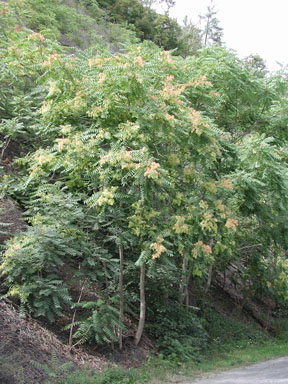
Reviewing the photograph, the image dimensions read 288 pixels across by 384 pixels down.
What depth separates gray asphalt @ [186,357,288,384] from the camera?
19.4 ft

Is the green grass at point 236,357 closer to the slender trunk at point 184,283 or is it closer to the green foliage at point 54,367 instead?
the slender trunk at point 184,283

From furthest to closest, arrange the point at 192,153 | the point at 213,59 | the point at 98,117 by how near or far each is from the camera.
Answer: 1. the point at 213,59
2. the point at 192,153
3. the point at 98,117

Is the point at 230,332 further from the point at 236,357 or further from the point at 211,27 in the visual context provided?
the point at 211,27

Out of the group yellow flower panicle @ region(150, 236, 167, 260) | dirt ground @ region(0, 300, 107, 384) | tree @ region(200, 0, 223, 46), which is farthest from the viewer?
tree @ region(200, 0, 223, 46)

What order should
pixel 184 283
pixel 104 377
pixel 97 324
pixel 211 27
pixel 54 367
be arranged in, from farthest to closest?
1. pixel 211 27
2. pixel 184 283
3. pixel 97 324
4. pixel 104 377
5. pixel 54 367

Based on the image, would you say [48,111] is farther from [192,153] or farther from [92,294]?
[92,294]

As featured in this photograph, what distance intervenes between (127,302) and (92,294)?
29.5 inches

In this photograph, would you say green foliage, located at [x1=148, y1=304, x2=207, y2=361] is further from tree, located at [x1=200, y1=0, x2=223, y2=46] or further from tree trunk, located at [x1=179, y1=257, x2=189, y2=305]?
tree, located at [x1=200, y1=0, x2=223, y2=46]

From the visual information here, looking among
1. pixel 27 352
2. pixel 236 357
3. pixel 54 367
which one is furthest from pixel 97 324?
pixel 236 357

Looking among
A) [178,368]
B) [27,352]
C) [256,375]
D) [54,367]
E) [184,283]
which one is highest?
[184,283]

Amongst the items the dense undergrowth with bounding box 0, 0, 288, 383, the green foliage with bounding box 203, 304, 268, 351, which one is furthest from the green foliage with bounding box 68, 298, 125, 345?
the green foliage with bounding box 203, 304, 268, 351

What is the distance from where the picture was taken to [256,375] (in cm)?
661

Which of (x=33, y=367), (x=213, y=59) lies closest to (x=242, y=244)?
(x=213, y=59)

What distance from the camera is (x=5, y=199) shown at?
771 centimetres
